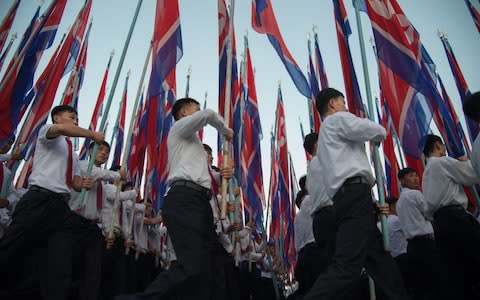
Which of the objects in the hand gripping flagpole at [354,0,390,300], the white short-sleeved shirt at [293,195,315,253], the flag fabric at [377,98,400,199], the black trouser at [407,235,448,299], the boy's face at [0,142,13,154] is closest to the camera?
the hand gripping flagpole at [354,0,390,300]

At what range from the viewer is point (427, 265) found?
5.04 meters

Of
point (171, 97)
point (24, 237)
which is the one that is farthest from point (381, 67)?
point (24, 237)

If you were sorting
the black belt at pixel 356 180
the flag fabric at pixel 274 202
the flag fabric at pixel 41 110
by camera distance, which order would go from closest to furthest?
the black belt at pixel 356 180 → the flag fabric at pixel 41 110 → the flag fabric at pixel 274 202

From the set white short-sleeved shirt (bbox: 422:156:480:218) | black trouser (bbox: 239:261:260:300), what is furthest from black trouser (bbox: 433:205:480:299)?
black trouser (bbox: 239:261:260:300)

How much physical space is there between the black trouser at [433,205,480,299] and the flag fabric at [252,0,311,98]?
2789 mm

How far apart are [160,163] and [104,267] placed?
2.14 m

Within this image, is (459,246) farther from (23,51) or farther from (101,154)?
(23,51)

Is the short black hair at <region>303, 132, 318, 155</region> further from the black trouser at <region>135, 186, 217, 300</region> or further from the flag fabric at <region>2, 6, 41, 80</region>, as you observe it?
the flag fabric at <region>2, 6, 41, 80</region>

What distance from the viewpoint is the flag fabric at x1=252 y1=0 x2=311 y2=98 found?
247 inches


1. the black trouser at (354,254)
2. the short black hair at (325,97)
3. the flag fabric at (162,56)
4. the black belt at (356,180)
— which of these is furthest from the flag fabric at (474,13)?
the flag fabric at (162,56)

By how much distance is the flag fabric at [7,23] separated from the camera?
20.2 feet

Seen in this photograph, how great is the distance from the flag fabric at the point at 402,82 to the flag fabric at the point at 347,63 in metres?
0.42

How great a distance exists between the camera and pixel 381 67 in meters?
5.18

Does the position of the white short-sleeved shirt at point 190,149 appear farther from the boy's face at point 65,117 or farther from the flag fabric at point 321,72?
the flag fabric at point 321,72
